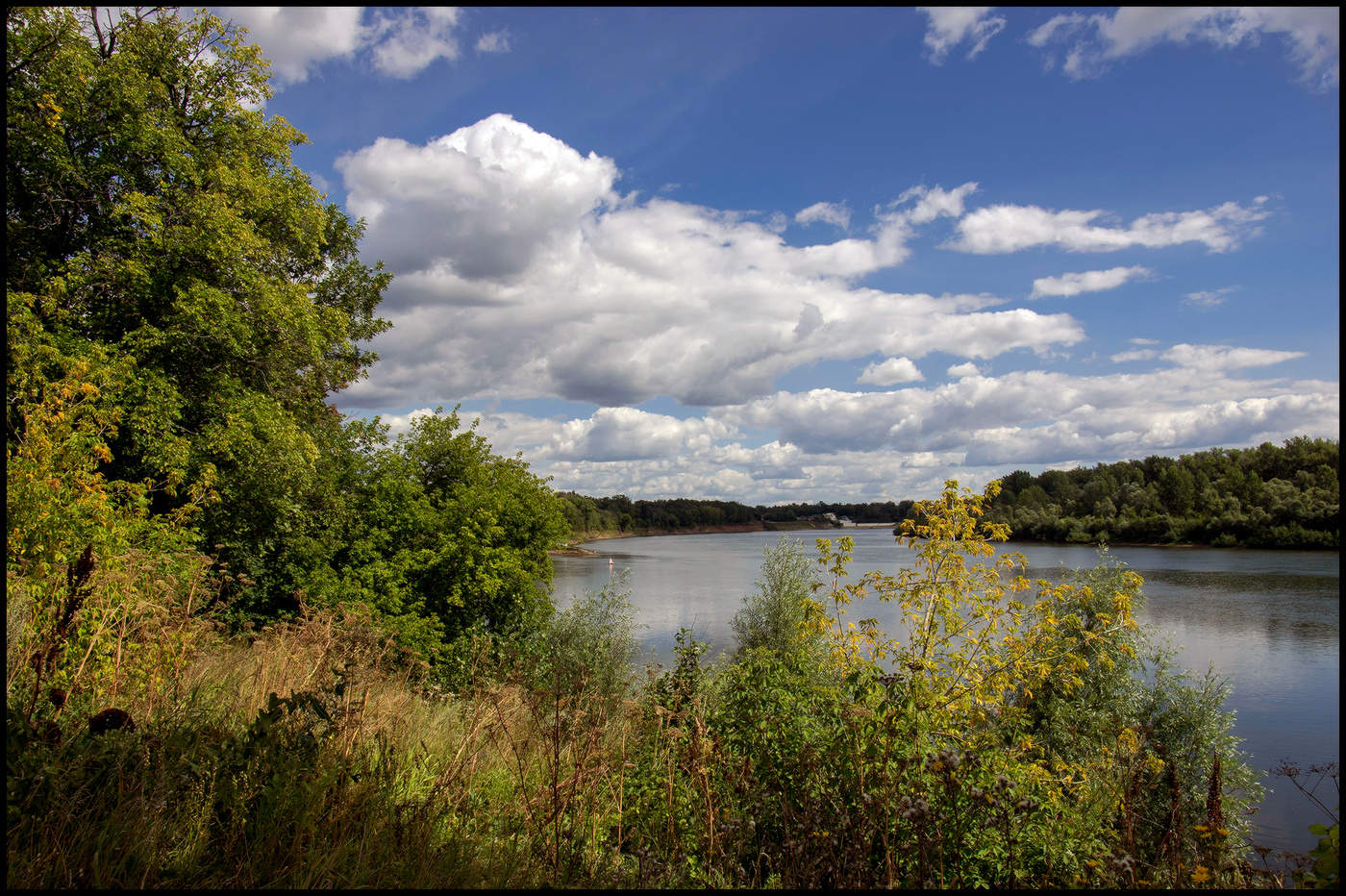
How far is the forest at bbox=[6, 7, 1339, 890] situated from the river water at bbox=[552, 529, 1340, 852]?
367cm

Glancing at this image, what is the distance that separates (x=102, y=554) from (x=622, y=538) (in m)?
116

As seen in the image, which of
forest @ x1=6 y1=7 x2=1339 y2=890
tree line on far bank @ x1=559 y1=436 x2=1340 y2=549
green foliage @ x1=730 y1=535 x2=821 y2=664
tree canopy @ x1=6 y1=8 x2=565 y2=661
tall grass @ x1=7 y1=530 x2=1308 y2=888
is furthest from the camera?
tree line on far bank @ x1=559 y1=436 x2=1340 y2=549

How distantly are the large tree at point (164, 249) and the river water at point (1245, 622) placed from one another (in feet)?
36.0

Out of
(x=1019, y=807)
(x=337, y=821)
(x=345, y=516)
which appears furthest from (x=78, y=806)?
(x=345, y=516)

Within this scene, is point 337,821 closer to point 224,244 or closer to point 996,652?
point 996,652

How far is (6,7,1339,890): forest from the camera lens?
11.1 feet

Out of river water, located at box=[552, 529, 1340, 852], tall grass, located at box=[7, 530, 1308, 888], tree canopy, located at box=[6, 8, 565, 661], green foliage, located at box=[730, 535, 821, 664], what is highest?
tree canopy, located at box=[6, 8, 565, 661]

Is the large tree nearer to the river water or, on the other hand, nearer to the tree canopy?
the tree canopy

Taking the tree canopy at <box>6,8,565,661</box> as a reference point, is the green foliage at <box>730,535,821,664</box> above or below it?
below

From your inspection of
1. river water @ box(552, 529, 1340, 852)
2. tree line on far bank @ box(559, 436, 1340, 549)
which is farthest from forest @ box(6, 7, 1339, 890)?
tree line on far bank @ box(559, 436, 1340, 549)

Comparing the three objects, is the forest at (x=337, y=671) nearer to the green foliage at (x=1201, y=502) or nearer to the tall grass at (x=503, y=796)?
the tall grass at (x=503, y=796)

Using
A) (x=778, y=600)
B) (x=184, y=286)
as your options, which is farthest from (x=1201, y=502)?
(x=184, y=286)

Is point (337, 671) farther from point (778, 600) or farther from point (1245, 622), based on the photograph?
point (1245, 622)

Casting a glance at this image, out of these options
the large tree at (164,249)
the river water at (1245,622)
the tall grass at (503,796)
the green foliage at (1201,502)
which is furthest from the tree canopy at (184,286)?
the green foliage at (1201,502)
